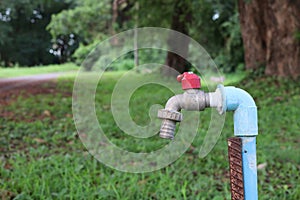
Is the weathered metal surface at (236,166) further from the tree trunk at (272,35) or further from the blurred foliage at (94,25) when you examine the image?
the blurred foliage at (94,25)

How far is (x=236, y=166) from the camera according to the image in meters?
1.43

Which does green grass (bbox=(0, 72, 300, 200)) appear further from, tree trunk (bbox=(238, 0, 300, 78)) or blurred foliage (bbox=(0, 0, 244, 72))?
blurred foliage (bbox=(0, 0, 244, 72))

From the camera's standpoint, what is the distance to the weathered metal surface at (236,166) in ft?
4.67

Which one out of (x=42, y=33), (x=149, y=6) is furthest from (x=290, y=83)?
(x=42, y=33)

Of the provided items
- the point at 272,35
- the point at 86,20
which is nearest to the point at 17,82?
the point at 272,35

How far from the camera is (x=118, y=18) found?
81.3ft

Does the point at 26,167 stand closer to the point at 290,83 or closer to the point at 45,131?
the point at 45,131

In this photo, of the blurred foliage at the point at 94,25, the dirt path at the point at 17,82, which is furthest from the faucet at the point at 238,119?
the dirt path at the point at 17,82

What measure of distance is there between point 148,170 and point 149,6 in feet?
26.9

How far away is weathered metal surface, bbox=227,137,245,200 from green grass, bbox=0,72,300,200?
3.95 ft

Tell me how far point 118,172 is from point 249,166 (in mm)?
1888

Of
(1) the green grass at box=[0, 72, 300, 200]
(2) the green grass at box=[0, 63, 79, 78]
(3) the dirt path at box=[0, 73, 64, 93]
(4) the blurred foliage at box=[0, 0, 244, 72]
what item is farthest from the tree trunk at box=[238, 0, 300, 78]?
(2) the green grass at box=[0, 63, 79, 78]

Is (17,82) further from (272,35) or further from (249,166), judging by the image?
(249,166)

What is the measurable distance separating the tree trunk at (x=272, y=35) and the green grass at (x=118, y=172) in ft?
8.65
